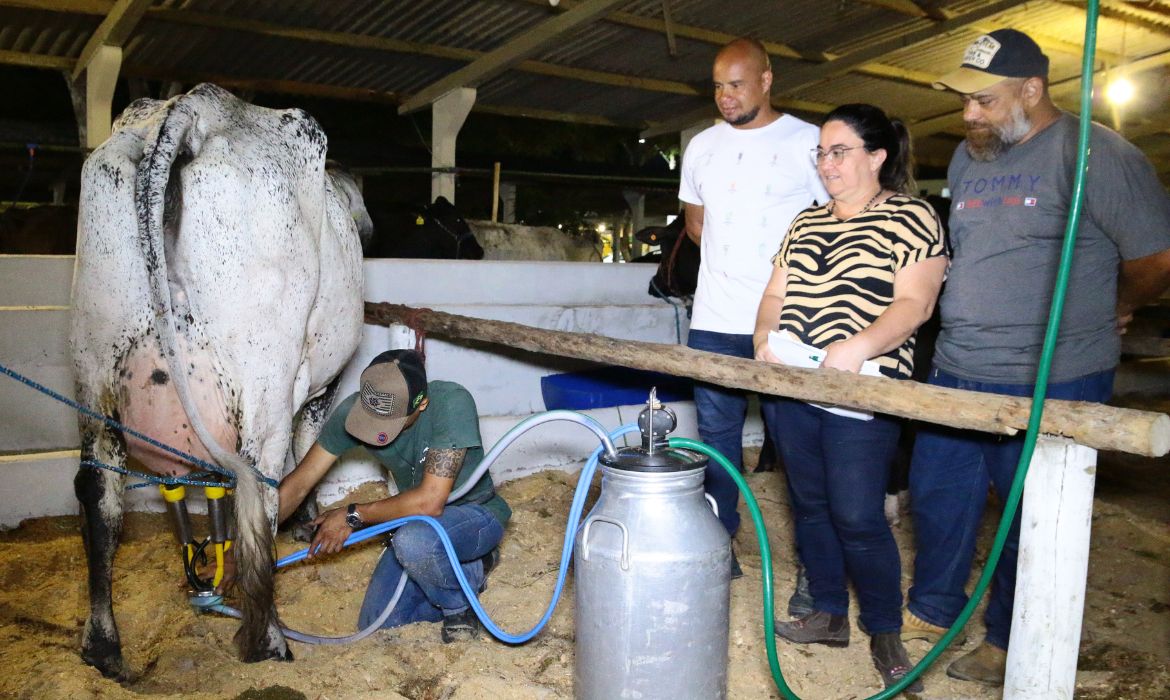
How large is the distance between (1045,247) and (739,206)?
39.9 inches

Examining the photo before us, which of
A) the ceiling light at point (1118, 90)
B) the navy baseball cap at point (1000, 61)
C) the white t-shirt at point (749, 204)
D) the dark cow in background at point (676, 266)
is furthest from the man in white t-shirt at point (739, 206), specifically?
the ceiling light at point (1118, 90)

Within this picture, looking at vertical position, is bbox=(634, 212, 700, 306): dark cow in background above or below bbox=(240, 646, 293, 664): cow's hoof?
above

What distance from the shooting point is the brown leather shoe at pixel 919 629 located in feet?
8.79

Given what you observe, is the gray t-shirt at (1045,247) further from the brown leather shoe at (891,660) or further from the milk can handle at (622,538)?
the milk can handle at (622,538)

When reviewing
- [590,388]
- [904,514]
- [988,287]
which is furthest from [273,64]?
[988,287]

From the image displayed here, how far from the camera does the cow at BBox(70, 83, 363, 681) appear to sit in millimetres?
2520

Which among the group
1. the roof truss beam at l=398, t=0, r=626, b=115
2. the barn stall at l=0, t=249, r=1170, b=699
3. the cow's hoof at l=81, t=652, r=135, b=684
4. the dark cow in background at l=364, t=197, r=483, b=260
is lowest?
the cow's hoof at l=81, t=652, r=135, b=684

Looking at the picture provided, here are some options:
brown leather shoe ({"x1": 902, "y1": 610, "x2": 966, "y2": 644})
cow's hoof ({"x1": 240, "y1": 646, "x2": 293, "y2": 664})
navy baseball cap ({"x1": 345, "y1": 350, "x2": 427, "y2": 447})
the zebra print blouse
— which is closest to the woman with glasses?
the zebra print blouse

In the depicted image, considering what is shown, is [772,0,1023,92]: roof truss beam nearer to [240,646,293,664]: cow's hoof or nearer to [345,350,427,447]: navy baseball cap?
[345,350,427,447]: navy baseball cap

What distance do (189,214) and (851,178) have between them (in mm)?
1823

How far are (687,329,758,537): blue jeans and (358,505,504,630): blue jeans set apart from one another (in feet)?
2.60

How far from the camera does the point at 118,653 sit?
8.64 ft

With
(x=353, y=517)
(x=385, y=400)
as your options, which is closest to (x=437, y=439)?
(x=385, y=400)

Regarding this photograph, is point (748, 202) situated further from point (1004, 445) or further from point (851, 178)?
point (1004, 445)
